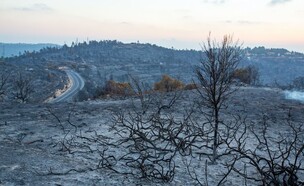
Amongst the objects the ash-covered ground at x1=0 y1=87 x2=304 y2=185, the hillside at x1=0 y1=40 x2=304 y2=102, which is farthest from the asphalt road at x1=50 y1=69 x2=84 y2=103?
the ash-covered ground at x1=0 y1=87 x2=304 y2=185

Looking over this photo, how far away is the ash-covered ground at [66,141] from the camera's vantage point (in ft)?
27.4

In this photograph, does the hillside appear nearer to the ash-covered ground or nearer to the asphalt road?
the asphalt road

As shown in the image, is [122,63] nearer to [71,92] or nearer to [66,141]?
[71,92]

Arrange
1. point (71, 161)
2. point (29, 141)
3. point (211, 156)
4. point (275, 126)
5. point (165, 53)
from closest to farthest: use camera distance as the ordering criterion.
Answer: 1. point (71, 161)
2. point (211, 156)
3. point (29, 141)
4. point (275, 126)
5. point (165, 53)

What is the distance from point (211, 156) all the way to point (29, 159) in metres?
5.14

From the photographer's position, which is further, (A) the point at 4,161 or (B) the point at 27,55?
(B) the point at 27,55

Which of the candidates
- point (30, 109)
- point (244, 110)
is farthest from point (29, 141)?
point (244, 110)

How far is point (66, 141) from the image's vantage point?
39.3ft

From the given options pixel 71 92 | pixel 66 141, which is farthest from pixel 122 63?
pixel 66 141

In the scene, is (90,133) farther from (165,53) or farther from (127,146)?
(165,53)

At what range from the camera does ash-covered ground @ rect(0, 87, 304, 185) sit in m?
8.36

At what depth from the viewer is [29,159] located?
372 inches

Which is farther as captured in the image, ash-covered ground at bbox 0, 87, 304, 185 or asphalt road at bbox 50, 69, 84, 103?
asphalt road at bbox 50, 69, 84, 103

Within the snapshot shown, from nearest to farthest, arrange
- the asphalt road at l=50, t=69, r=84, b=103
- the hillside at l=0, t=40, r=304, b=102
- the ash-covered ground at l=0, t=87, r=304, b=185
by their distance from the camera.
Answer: the ash-covered ground at l=0, t=87, r=304, b=185 < the asphalt road at l=50, t=69, r=84, b=103 < the hillside at l=0, t=40, r=304, b=102
